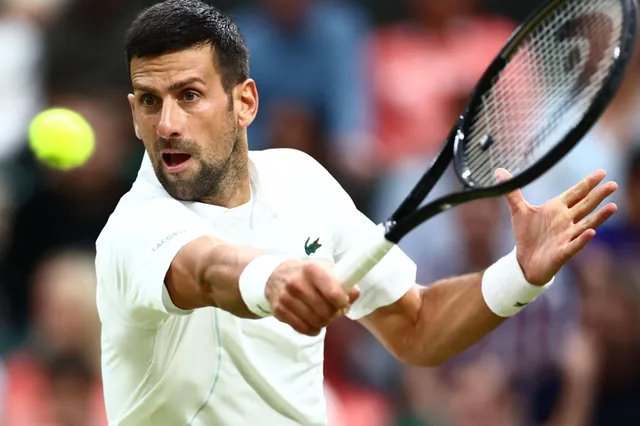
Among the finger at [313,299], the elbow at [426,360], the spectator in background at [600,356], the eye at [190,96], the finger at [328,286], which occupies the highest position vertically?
the eye at [190,96]

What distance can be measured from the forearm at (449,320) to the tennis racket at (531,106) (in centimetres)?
53

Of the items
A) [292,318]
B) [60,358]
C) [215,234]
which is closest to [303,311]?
[292,318]

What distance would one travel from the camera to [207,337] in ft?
12.6

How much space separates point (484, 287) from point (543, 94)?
0.68 m

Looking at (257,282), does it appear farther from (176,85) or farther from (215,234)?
(176,85)

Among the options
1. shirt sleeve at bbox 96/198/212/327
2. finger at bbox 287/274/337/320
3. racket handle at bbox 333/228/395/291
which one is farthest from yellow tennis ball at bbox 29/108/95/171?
finger at bbox 287/274/337/320

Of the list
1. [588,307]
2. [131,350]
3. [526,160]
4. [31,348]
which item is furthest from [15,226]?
[526,160]

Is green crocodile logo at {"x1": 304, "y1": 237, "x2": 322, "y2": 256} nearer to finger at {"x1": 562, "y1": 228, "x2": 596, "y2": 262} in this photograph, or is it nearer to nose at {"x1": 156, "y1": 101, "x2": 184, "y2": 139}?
nose at {"x1": 156, "y1": 101, "x2": 184, "y2": 139}

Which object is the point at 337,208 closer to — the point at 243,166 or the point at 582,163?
the point at 243,166

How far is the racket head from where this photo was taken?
3369mm

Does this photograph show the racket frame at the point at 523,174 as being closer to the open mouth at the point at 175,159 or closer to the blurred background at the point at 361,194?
the open mouth at the point at 175,159

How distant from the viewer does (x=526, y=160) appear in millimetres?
3832

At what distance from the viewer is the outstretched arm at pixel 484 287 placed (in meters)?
3.87

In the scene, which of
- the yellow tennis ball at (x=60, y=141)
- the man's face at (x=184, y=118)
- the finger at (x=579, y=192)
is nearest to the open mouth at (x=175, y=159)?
the man's face at (x=184, y=118)
